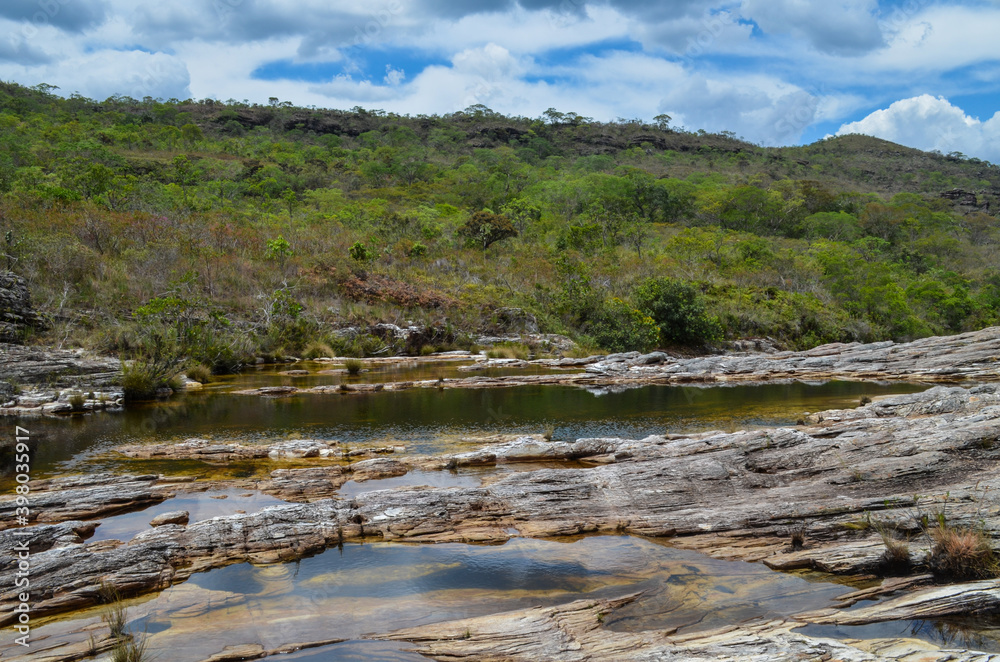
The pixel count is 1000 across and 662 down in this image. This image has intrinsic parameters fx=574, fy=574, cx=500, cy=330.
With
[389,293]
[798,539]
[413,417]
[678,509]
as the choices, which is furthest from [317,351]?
[798,539]

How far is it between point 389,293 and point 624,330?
51.3 feet

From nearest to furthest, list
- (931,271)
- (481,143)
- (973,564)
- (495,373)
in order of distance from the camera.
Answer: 1. (973,564)
2. (495,373)
3. (931,271)
4. (481,143)

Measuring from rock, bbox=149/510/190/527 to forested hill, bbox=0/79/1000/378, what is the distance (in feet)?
53.4

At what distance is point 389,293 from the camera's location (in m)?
38.5

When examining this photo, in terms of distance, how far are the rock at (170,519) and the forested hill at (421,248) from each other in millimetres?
16280

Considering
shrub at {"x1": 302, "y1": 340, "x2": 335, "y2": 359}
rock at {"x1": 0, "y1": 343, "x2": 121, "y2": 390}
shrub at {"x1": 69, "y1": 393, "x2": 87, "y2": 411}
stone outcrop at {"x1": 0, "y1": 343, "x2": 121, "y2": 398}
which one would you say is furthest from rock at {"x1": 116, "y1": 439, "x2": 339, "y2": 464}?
shrub at {"x1": 302, "y1": 340, "x2": 335, "y2": 359}

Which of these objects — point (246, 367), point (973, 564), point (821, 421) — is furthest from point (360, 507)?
point (246, 367)

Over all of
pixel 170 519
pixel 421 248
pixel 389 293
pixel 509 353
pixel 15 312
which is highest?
pixel 421 248

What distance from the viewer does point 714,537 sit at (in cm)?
998

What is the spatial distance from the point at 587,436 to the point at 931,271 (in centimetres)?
6086

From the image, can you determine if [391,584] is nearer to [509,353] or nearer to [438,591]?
[438,591]

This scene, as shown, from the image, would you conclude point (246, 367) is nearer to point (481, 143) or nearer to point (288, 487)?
point (288, 487)

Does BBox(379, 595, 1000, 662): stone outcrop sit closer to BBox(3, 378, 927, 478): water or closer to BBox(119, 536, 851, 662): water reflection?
BBox(119, 536, 851, 662): water reflection

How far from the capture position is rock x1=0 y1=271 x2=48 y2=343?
887 inches
